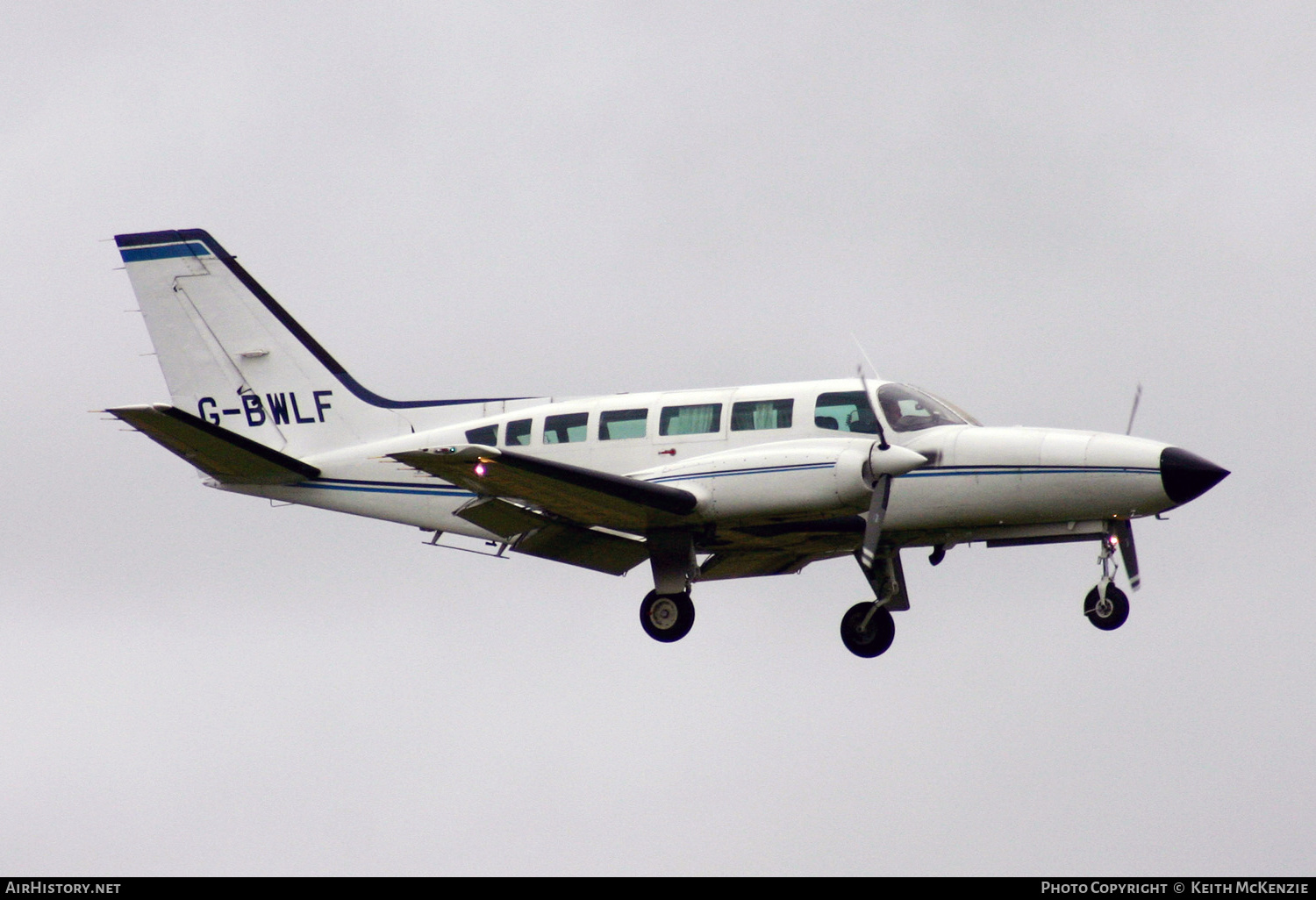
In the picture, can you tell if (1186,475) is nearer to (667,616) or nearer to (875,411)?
(875,411)

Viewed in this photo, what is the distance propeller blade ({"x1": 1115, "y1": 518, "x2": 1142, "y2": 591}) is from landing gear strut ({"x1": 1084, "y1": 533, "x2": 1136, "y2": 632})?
1.09 feet

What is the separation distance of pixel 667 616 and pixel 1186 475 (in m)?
6.25

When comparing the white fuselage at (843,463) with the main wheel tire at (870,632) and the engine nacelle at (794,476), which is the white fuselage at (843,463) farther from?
the main wheel tire at (870,632)

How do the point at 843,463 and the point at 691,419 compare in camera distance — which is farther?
the point at 691,419

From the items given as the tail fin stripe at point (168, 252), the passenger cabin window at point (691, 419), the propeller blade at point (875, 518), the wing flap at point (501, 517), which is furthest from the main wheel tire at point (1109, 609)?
the tail fin stripe at point (168, 252)

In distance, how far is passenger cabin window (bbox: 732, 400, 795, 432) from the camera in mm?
19719

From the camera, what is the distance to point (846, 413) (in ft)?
64.1

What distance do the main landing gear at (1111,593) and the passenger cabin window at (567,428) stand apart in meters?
6.41

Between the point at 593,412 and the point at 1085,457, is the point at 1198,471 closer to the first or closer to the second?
the point at 1085,457

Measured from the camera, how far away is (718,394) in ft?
66.2

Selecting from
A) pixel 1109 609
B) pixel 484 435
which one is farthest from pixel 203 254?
pixel 1109 609

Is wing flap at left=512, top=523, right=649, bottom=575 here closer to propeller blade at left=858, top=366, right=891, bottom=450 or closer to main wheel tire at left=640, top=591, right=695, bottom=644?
main wheel tire at left=640, top=591, right=695, bottom=644

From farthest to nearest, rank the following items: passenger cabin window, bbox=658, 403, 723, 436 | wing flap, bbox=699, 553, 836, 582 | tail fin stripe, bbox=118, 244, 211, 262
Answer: tail fin stripe, bbox=118, 244, 211, 262, wing flap, bbox=699, 553, 836, 582, passenger cabin window, bbox=658, 403, 723, 436

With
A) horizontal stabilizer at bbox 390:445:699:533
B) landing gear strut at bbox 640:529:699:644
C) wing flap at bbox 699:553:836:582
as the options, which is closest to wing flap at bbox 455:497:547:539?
horizontal stabilizer at bbox 390:445:699:533
